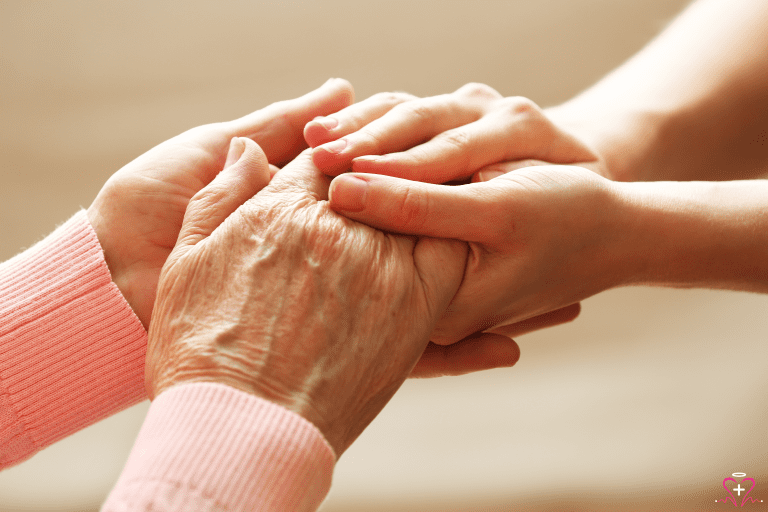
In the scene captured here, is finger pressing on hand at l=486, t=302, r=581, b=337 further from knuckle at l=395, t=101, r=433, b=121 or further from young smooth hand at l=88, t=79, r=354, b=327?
young smooth hand at l=88, t=79, r=354, b=327

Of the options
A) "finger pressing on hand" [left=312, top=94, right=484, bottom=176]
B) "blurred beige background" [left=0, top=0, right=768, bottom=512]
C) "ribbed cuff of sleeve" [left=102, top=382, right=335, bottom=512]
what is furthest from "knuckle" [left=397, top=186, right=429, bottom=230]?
"blurred beige background" [left=0, top=0, right=768, bottom=512]

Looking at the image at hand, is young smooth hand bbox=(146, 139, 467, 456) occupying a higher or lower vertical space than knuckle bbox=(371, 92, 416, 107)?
lower

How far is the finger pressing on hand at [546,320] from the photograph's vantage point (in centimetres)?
86

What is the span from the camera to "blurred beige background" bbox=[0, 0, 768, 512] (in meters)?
1.11

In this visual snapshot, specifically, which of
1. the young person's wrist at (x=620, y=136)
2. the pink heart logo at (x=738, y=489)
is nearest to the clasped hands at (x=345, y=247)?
the young person's wrist at (x=620, y=136)

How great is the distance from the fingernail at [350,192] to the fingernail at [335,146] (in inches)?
2.9

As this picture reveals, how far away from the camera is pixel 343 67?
3.75 ft

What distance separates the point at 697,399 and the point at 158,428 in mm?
1049

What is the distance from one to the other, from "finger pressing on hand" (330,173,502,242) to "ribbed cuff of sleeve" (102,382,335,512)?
0.20 m

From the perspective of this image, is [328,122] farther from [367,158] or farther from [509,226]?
[509,226]

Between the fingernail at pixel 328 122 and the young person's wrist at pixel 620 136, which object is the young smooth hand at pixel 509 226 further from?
the young person's wrist at pixel 620 136

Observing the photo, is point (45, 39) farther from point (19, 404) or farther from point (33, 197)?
point (19, 404)

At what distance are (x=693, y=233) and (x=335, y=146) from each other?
0.41 meters

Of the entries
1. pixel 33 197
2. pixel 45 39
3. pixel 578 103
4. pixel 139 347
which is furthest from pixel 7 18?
pixel 578 103
